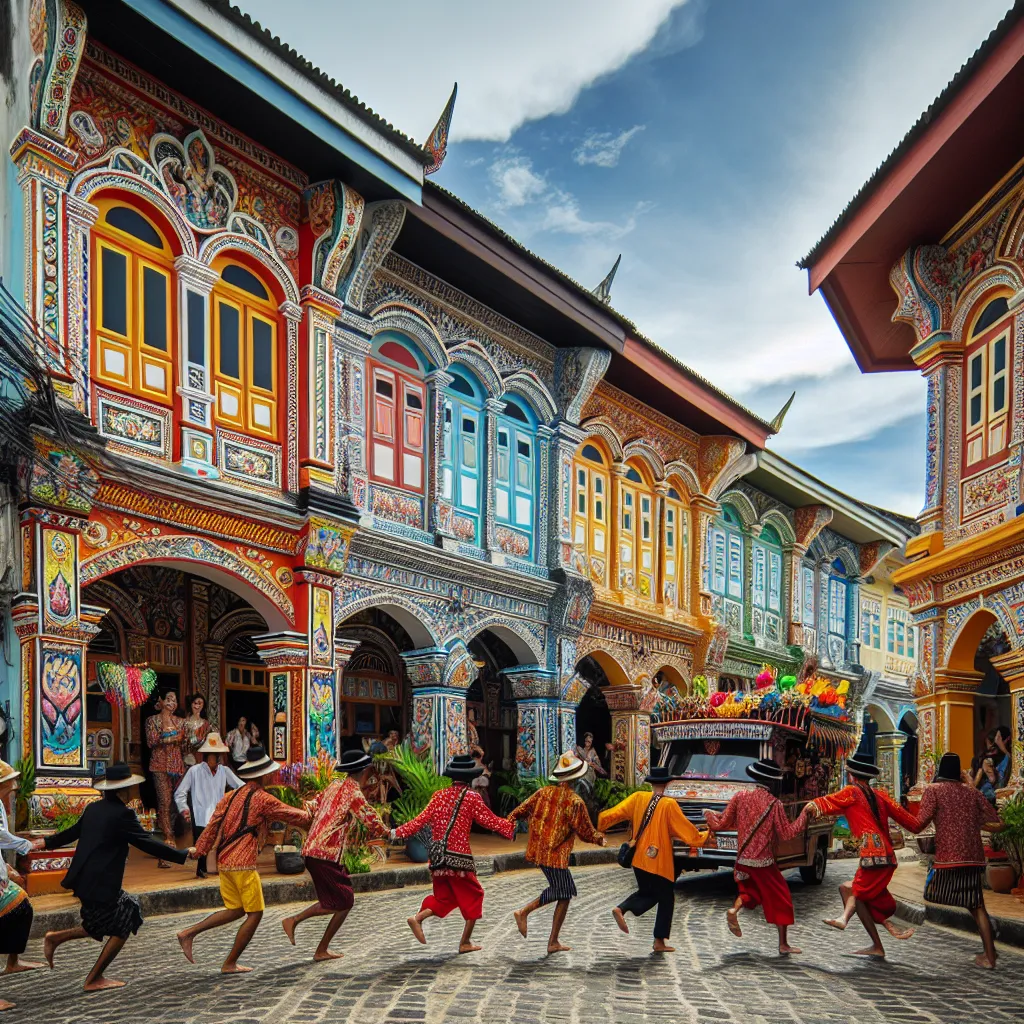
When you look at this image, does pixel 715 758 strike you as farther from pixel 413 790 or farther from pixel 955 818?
pixel 955 818

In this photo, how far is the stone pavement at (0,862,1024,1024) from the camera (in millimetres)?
6691

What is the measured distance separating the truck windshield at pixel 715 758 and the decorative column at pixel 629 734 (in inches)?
292

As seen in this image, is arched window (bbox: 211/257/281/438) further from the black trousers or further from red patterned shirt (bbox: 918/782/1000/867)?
red patterned shirt (bbox: 918/782/1000/867)

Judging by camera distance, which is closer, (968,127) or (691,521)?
(968,127)

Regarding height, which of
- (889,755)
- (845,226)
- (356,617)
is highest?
(845,226)

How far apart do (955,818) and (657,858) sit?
2353 mm

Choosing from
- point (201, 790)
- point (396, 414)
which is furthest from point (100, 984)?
point (396, 414)

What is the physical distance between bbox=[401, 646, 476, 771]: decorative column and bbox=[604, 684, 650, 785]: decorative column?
5.34m

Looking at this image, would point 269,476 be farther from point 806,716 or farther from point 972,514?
point 972,514

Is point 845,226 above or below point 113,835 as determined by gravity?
above

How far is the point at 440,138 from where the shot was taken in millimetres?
15812

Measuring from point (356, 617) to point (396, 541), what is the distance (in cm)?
298

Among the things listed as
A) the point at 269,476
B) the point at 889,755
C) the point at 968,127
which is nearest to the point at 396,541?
the point at 269,476

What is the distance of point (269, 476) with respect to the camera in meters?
14.5
